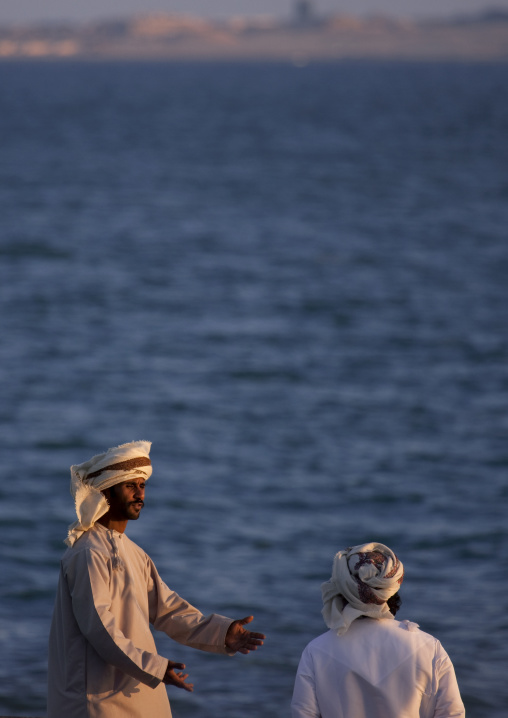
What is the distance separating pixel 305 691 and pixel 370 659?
0.75ft

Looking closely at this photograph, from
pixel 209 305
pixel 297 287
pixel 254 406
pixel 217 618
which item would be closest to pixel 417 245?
pixel 297 287

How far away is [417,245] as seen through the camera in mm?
36875

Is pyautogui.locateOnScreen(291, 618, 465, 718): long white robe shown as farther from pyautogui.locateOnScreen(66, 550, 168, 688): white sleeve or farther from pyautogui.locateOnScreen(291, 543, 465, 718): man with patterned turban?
pyautogui.locateOnScreen(66, 550, 168, 688): white sleeve

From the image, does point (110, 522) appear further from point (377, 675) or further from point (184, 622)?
point (377, 675)

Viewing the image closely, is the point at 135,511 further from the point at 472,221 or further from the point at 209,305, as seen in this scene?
the point at 472,221

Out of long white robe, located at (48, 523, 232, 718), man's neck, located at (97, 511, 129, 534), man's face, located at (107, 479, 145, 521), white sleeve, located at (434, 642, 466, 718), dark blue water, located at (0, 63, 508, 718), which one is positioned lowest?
white sleeve, located at (434, 642, 466, 718)

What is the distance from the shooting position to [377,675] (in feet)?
11.3

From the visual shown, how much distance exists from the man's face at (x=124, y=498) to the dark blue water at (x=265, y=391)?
13.1 ft

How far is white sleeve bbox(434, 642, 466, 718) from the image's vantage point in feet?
11.3

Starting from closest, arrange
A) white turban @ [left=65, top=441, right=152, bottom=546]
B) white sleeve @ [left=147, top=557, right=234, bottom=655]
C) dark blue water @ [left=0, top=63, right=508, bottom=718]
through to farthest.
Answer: white turban @ [left=65, top=441, right=152, bottom=546] < white sleeve @ [left=147, top=557, right=234, bottom=655] < dark blue water @ [left=0, top=63, right=508, bottom=718]

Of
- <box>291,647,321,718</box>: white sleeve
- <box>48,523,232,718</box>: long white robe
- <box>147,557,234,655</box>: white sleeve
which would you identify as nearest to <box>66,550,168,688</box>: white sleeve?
<box>48,523,232,718</box>: long white robe

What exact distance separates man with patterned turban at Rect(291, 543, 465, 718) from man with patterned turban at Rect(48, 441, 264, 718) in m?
0.45

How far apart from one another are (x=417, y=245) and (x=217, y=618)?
33603mm

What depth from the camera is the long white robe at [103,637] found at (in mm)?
3594
